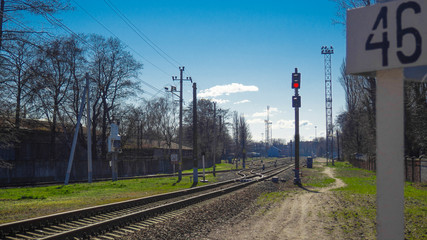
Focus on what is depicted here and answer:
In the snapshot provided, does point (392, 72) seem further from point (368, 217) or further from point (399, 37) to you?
point (368, 217)

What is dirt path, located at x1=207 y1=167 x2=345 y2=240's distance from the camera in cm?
827

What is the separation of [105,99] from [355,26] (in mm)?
45463

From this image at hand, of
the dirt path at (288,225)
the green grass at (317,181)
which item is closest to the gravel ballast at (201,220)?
the dirt path at (288,225)

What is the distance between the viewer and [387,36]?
9.09 feet

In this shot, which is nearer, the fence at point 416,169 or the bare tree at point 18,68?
the bare tree at point 18,68

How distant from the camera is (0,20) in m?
12.3

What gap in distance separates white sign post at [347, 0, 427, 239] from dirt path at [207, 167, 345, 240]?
5.80 m

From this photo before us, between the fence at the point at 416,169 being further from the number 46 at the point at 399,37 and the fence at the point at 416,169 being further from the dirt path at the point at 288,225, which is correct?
the number 46 at the point at 399,37

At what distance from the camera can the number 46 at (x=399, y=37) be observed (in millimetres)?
2615

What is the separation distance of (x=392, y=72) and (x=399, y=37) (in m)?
0.29

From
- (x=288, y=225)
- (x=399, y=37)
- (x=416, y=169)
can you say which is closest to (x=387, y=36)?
(x=399, y=37)

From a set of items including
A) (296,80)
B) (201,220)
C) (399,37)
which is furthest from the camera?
(296,80)

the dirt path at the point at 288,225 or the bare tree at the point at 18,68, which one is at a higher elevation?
the bare tree at the point at 18,68

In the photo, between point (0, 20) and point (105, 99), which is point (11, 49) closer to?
point (0, 20)
